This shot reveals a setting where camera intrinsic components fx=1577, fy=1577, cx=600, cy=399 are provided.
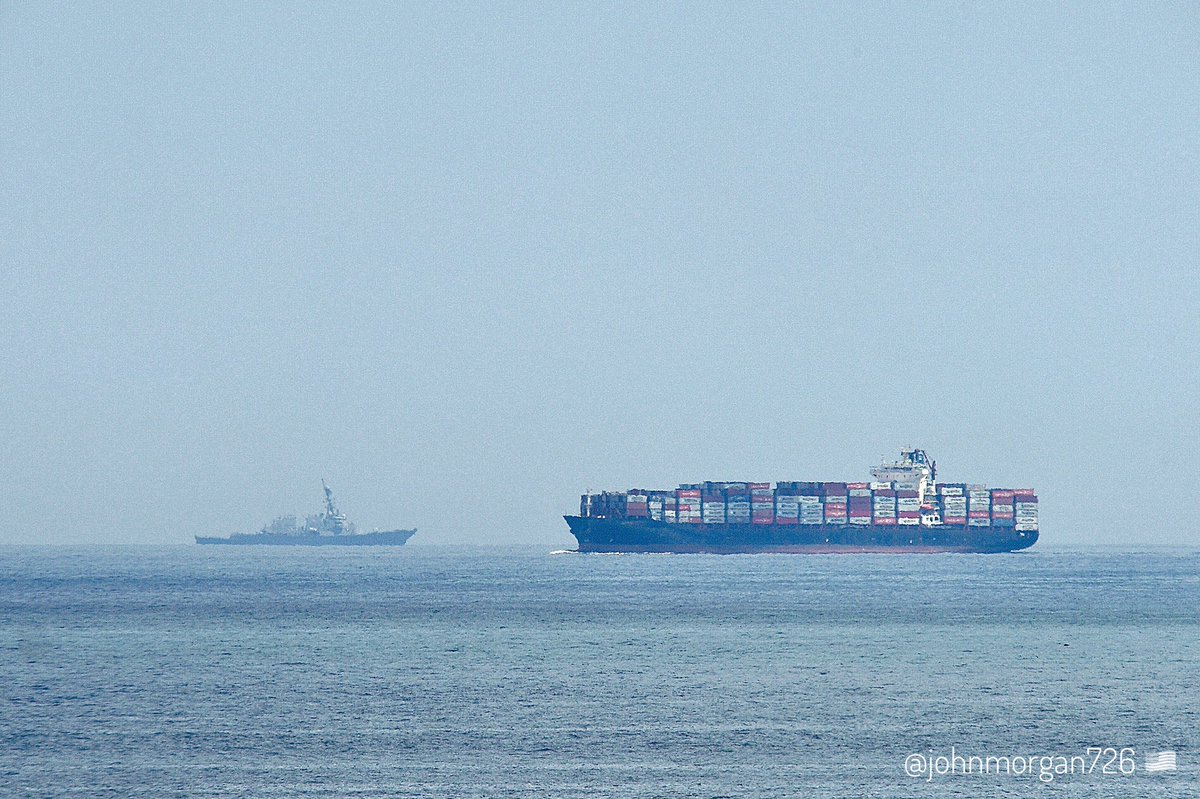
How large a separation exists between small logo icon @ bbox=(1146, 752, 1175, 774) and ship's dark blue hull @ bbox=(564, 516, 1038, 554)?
12995 centimetres

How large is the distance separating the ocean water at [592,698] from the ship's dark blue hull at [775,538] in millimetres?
76585

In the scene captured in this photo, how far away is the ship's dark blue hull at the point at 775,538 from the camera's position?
166 m

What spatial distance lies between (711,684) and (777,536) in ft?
397

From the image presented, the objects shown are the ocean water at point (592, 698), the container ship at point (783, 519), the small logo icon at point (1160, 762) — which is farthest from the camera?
the container ship at point (783, 519)

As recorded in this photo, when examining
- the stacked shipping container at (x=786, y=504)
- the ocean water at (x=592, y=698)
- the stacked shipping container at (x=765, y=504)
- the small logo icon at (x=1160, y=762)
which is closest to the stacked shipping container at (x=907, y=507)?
the stacked shipping container at (x=765, y=504)

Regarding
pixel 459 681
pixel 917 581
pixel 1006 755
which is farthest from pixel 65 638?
pixel 917 581

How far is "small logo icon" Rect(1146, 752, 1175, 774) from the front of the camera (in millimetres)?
33219

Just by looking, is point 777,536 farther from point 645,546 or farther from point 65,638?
point 65,638

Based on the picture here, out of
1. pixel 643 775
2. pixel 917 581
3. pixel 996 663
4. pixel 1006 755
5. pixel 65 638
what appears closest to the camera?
pixel 643 775

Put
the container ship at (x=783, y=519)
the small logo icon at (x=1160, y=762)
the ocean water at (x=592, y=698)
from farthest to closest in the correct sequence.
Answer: the container ship at (x=783, y=519)
the small logo icon at (x=1160, y=762)
the ocean water at (x=592, y=698)

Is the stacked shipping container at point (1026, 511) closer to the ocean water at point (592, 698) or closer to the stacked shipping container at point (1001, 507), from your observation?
the stacked shipping container at point (1001, 507)

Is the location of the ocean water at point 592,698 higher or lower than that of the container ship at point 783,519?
lower

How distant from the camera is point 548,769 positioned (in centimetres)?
3316

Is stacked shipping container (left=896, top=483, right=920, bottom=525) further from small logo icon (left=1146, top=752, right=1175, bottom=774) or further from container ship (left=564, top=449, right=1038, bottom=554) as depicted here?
small logo icon (left=1146, top=752, right=1175, bottom=774)
